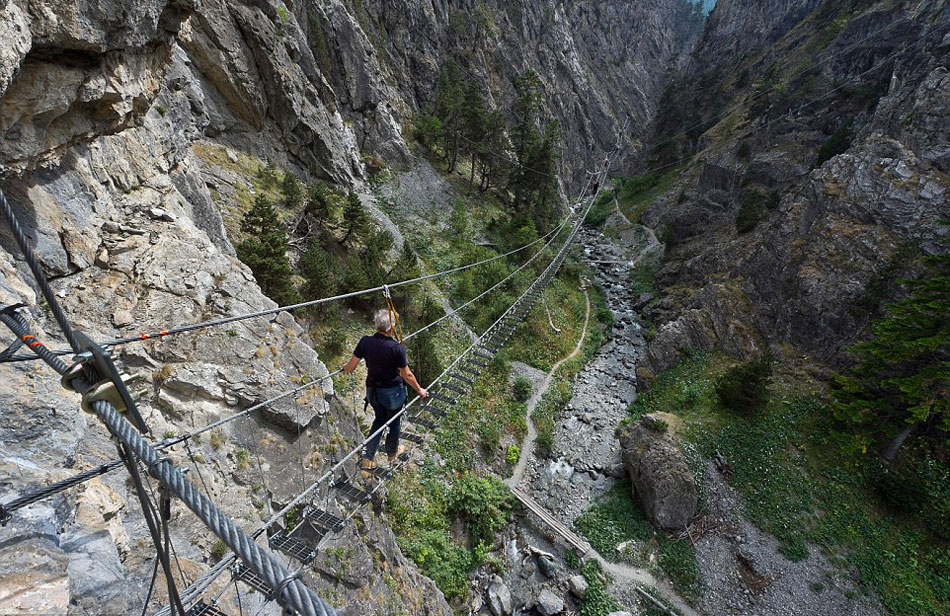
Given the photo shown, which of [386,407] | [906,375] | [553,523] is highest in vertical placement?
[386,407]

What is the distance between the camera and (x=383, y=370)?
6.06 metres

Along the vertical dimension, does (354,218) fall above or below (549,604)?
above

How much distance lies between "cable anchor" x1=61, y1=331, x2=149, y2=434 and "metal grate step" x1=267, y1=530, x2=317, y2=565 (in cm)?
456

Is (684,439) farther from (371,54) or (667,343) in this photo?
(371,54)

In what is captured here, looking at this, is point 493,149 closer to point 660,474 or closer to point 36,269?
point 660,474

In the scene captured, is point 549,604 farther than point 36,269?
Yes

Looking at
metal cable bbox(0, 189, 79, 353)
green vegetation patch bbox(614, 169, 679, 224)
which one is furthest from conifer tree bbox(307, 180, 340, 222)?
green vegetation patch bbox(614, 169, 679, 224)

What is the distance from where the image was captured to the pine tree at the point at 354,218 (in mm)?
17406

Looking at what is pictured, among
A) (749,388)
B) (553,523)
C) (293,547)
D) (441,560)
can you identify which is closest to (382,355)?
(293,547)

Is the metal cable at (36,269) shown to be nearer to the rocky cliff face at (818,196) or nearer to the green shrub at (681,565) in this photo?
the green shrub at (681,565)

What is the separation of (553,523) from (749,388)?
1043 centimetres

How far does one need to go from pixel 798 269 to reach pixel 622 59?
3356 inches

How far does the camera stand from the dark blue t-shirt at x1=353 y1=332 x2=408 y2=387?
229 inches

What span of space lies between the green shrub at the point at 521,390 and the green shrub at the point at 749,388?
8842 millimetres
